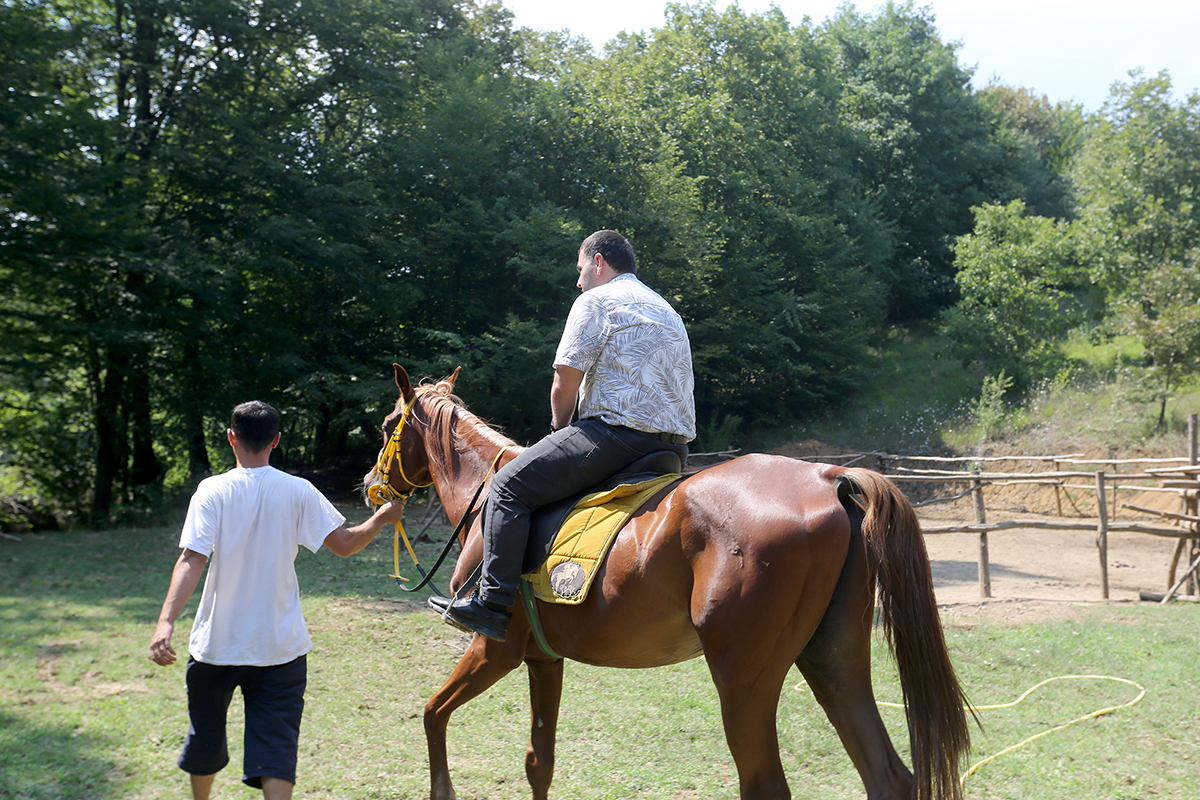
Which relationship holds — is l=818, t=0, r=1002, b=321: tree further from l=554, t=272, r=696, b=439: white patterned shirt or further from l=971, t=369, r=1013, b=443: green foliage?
l=554, t=272, r=696, b=439: white patterned shirt

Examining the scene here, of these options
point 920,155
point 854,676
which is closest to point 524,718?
point 854,676

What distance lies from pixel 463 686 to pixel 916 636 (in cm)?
222

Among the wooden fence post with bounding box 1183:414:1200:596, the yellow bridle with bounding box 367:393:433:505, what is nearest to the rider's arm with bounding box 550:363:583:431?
the yellow bridle with bounding box 367:393:433:505

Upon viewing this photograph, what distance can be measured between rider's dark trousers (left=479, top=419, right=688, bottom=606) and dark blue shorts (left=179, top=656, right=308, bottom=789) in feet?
3.09

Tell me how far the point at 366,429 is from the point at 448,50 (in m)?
11.0

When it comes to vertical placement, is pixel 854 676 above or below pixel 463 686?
above

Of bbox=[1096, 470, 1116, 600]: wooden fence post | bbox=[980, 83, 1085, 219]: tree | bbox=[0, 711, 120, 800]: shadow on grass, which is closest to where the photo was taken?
bbox=[0, 711, 120, 800]: shadow on grass

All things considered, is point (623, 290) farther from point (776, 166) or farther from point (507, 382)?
point (776, 166)

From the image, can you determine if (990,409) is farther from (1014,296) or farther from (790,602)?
(790,602)

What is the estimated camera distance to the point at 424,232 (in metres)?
20.0

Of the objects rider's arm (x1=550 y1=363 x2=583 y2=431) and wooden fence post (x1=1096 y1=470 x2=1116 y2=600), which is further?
wooden fence post (x1=1096 y1=470 x2=1116 y2=600)

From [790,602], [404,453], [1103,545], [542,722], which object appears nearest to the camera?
[790,602]

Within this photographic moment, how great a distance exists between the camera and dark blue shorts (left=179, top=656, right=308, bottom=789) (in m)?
3.35

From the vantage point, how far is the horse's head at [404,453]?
16.0 feet
